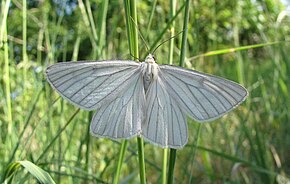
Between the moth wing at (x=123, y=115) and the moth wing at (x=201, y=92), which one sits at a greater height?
the moth wing at (x=201, y=92)

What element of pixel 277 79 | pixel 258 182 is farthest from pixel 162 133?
pixel 277 79

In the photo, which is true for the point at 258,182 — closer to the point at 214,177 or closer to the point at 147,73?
the point at 214,177

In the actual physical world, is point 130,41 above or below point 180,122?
above

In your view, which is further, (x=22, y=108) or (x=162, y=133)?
(x=22, y=108)

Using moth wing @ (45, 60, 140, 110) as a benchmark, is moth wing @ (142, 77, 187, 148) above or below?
below

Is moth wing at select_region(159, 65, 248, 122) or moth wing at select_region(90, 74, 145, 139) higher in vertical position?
moth wing at select_region(159, 65, 248, 122)

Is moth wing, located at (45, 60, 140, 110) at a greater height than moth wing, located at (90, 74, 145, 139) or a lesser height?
greater

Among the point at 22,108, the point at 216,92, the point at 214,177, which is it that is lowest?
the point at 214,177

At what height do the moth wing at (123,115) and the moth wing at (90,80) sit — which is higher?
the moth wing at (90,80)
